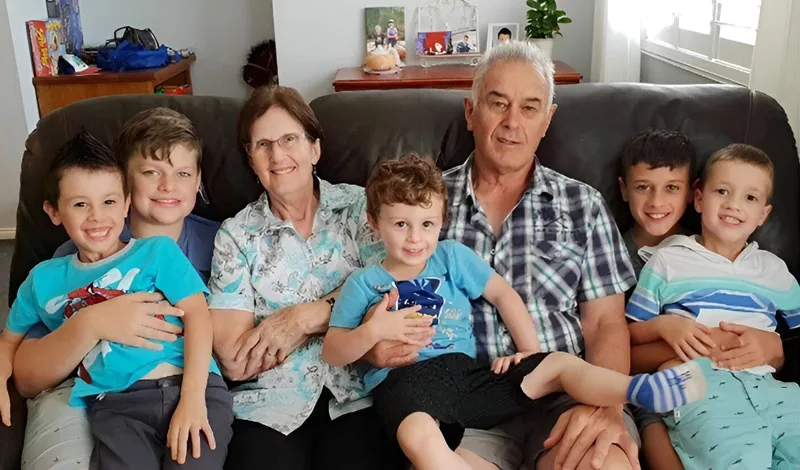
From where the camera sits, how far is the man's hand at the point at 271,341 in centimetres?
157

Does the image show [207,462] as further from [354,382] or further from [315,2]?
[315,2]

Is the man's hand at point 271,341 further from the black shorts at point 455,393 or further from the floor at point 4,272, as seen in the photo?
the floor at point 4,272

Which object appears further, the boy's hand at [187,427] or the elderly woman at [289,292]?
the elderly woman at [289,292]

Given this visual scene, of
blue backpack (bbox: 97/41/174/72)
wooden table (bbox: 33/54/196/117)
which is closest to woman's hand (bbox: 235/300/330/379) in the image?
wooden table (bbox: 33/54/196/117)

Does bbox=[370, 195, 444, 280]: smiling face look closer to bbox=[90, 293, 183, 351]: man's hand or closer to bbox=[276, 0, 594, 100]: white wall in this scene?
bbox=[90, 293, 183, 351]: man's hand

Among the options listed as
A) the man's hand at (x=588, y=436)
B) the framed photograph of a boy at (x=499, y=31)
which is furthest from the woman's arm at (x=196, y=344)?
the framed photograph of a boy at (x=499, y=31)

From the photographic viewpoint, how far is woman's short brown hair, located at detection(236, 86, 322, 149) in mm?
1670

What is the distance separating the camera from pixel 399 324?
1460 millimetres

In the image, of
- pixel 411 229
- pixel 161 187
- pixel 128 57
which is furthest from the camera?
pixel 128 57

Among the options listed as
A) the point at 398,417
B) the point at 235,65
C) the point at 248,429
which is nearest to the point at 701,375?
the point at 398,417

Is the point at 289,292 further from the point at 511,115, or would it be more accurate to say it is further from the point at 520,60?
the point at 520,60

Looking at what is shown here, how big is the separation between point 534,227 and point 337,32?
8.72 ft

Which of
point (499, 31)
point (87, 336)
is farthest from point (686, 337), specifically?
point (499, 31)

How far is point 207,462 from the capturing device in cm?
136
